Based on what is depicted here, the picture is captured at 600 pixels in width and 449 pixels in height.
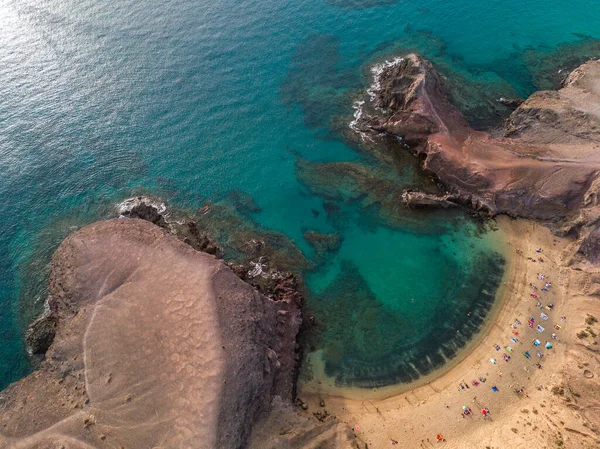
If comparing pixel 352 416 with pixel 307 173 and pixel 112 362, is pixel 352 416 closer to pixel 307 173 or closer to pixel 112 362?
pixel 112 362

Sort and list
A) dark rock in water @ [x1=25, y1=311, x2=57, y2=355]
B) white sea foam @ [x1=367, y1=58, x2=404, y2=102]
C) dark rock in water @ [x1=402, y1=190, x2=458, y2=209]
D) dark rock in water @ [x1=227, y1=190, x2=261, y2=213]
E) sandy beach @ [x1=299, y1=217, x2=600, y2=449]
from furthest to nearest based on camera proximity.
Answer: white sea foam @ [x1=367, y1=58, x2=404, y2=102]
dark rock in water @ [x1=227, y1=190, x2=261, y2=213]
dark rock in water @ [x1=402, y1=190, x2=458, y2=209]
dark rock in water @ [x1=25, y1=311, x2=57, y2=355]
sandy beach @ [x1=299, y1=217, x2=600, y2=449]

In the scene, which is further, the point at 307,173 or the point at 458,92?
the point at 458,92

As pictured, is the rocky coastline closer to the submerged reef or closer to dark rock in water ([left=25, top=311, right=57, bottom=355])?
dark rock in water ([left=25, top=311, right=57, bottom=355])

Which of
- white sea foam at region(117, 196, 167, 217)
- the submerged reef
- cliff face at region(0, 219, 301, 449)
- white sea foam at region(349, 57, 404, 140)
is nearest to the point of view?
cliff face at region(0, 219, 301, 449)

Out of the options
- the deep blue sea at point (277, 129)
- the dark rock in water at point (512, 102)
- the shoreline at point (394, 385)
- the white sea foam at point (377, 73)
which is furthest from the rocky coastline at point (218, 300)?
the white sea foam at point (377, 73)

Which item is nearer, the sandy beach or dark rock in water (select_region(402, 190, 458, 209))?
the sandy beach

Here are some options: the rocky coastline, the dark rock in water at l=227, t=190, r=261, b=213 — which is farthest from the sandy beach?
the dark rock in water at l=227, t=190, r=261, b=213

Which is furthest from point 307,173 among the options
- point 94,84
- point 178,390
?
point 94,84
